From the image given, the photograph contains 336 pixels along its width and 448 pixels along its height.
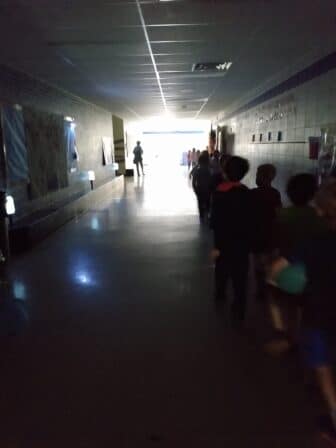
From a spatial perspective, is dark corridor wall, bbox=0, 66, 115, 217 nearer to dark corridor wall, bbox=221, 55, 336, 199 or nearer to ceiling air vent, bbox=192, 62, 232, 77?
ceiling air vent, bbox=192, 62, 232, 77

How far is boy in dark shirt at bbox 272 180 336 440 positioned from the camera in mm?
1817

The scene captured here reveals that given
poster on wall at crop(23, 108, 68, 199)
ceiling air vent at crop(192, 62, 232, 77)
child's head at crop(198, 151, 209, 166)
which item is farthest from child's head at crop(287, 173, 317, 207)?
poster on wall at crop(23, 108, 68, 199)

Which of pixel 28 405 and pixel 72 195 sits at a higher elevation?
pixel 72 195

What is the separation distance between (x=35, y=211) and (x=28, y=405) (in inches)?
192

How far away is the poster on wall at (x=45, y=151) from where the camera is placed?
6398 mm

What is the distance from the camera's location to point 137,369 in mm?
2588

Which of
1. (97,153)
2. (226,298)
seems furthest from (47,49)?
(97,153)

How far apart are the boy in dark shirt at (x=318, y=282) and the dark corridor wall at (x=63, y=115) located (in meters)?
4.95

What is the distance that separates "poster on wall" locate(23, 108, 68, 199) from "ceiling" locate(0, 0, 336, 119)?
77 centimetres

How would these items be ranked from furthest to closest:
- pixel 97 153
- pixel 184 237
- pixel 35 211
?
1. pixel 97 153
2. pixel 35 211
3. pixel 184 237

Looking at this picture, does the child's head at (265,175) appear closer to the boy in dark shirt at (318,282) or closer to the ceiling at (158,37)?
the boy in dark shirt at (318,282)

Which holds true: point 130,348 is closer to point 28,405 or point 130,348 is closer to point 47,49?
point 28,405

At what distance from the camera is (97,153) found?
479 inches

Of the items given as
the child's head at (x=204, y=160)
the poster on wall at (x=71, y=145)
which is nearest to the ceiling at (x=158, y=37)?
the poster on wall at (x=71, y=145)
